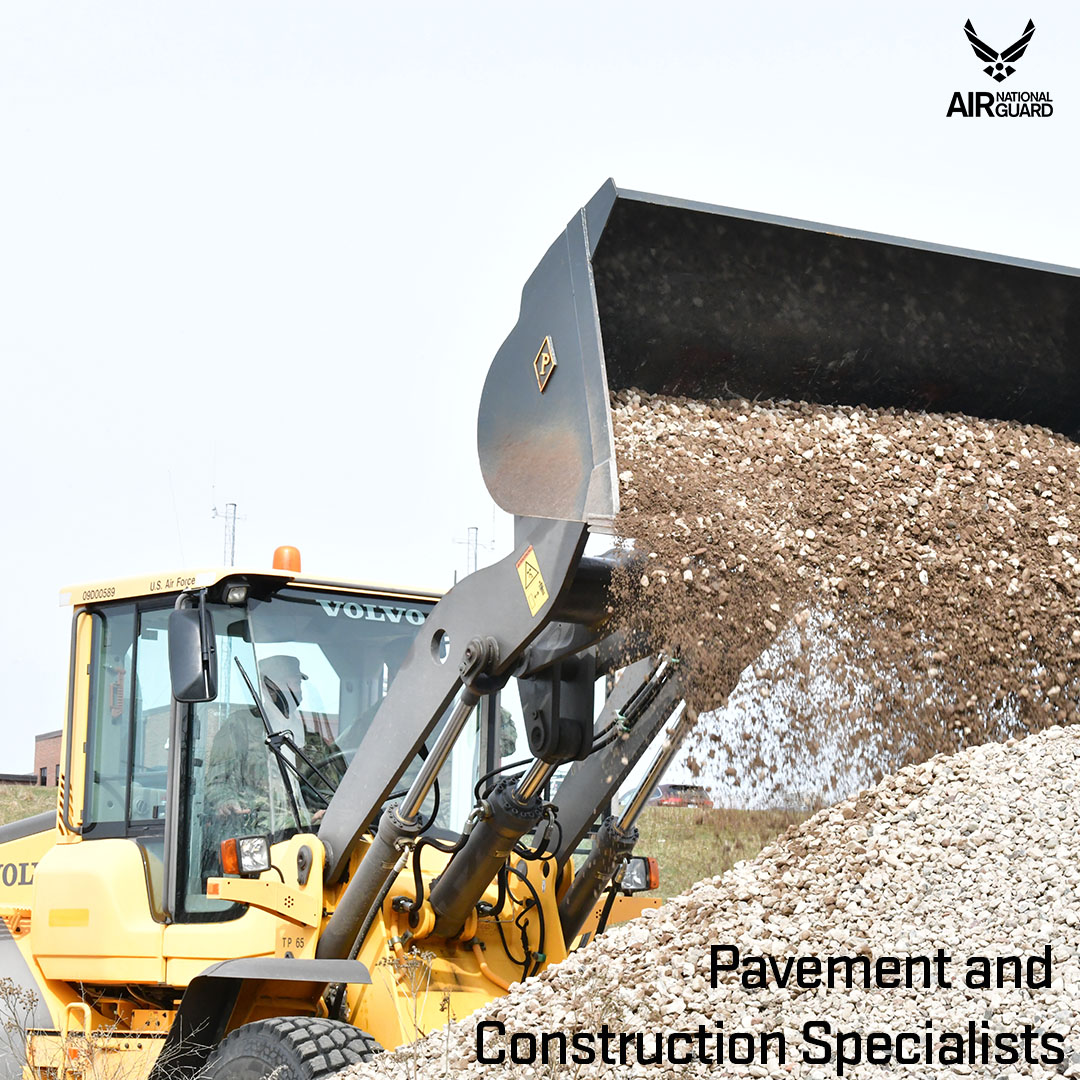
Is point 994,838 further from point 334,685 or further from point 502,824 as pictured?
point 334,685

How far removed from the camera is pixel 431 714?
13.9ft

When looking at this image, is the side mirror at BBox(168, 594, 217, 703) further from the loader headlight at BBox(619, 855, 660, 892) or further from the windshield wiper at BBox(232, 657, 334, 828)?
the loader headlight at BBox(619, 855, 660, 892)

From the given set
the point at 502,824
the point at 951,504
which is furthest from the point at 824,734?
the point at 502,824

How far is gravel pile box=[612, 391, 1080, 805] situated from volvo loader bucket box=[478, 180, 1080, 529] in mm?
140

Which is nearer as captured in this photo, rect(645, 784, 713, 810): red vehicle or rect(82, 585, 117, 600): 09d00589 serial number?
rect(645, 784, 713, 810): red vehicle

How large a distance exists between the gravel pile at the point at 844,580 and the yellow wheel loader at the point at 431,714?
0.24m

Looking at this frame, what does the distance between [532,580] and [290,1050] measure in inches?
59.3

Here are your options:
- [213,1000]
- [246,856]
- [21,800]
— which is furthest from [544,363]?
[21,800]

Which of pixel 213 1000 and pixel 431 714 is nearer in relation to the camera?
pixel 431 714

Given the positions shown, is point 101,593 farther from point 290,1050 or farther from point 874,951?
point 874,951

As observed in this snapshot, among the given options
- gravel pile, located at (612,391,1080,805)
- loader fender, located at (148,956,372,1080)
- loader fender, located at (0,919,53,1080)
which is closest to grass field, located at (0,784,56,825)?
loader fender, located at (0,919,53,1080)

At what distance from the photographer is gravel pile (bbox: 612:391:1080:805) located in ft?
12.1

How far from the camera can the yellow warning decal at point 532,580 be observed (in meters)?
3.82

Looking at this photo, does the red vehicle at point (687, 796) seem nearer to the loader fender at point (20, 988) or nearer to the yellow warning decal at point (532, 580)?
the yellow warning decal at point (532, 580)
